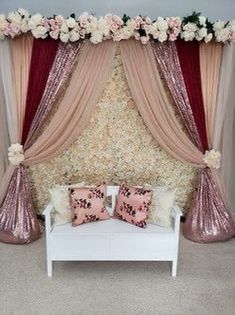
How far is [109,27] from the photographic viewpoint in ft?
10.0

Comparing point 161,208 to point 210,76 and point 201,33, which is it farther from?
point 201,33

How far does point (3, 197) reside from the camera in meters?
3.54

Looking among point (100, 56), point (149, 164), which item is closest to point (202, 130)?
point (149, 164)

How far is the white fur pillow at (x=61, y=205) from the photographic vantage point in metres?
3.02

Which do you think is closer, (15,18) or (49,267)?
(49,267)

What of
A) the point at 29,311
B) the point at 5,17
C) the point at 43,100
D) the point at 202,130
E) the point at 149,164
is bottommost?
the point at 29,311

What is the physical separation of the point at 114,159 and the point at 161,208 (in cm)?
91

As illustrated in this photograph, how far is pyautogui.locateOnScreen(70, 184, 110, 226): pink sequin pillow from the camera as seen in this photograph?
2.99 metres

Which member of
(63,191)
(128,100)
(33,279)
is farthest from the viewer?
(128,100)

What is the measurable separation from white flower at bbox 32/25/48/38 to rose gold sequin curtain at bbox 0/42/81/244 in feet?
0.91

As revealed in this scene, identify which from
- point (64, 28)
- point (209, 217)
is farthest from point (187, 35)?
point (209, 217)

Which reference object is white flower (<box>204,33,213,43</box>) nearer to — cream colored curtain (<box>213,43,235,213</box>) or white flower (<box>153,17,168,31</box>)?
cream colored curtain (<box>213,43,235,213</box>)

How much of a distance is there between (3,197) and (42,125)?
0.86m

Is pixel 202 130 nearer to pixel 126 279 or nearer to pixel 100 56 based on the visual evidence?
pixel 100 56
